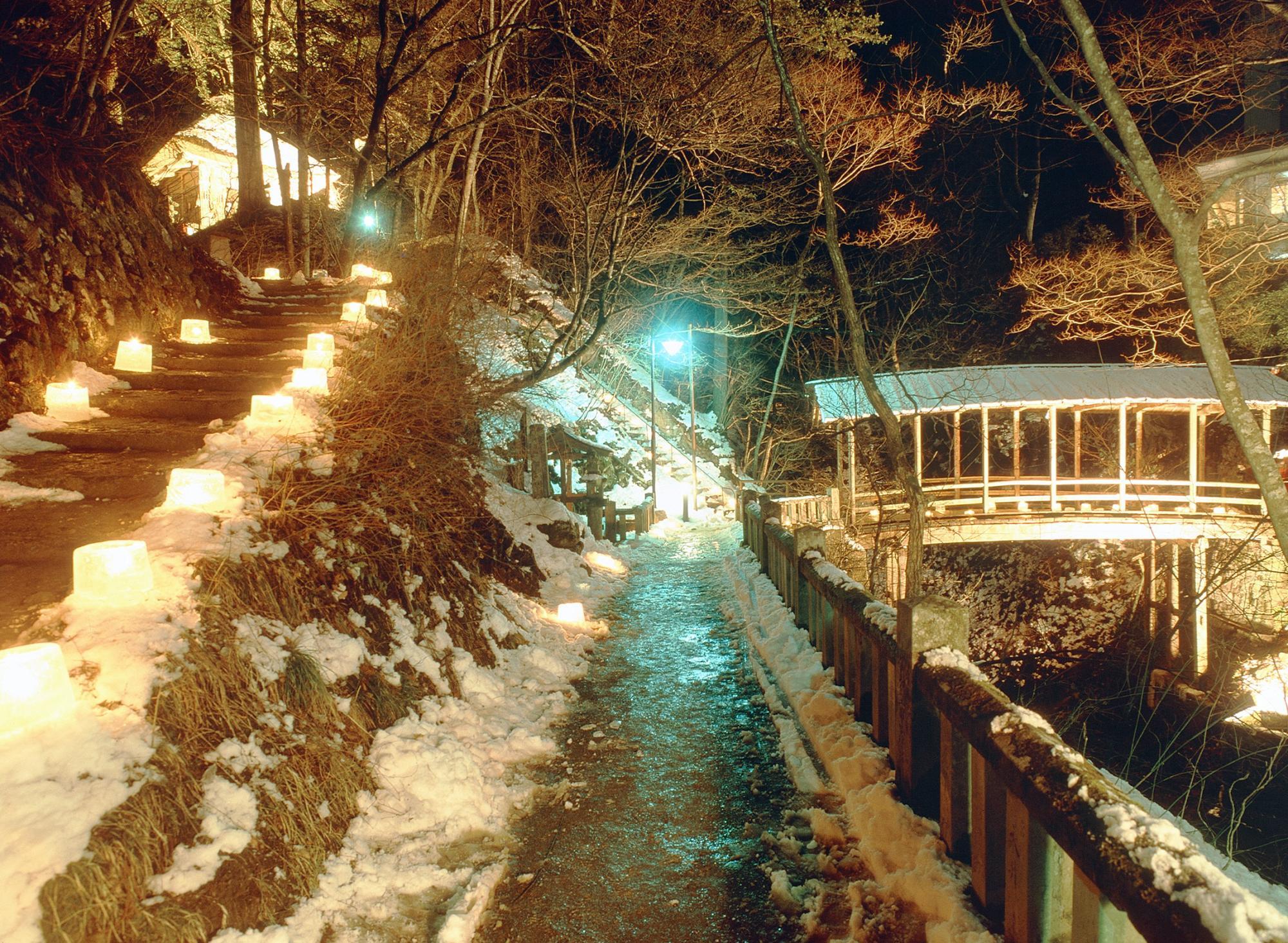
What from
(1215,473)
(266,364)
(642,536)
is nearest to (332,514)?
(266,364)

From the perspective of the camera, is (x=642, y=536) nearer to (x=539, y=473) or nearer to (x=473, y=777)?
Answer: (x=539, y=473)

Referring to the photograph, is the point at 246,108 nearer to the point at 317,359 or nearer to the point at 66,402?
the point at 317,359

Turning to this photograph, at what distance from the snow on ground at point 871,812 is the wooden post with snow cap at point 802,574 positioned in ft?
0.63

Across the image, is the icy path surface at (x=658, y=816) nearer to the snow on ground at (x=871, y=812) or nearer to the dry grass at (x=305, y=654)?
the snow on ground at (x=871, y=812)

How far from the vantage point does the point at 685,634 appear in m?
8.19

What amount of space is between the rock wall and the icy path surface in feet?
19.4

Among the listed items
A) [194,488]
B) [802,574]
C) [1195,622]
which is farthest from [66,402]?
[1195,622]

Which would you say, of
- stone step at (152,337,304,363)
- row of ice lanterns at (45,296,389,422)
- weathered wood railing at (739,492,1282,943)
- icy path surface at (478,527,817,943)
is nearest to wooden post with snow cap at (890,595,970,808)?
weathered wood railing at (739,492,1282,943)

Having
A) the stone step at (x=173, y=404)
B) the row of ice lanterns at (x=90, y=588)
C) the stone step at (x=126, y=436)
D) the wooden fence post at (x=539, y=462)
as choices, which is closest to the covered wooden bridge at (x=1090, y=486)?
the wooden fence post at (x=539, y=462)

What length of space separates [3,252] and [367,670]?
569 cm

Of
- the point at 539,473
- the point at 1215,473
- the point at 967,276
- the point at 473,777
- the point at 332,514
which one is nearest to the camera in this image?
the point at 473,777

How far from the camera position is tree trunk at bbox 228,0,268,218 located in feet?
43.4

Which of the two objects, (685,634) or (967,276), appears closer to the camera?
(685,634)

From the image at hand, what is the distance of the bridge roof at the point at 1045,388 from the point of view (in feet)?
55.9
